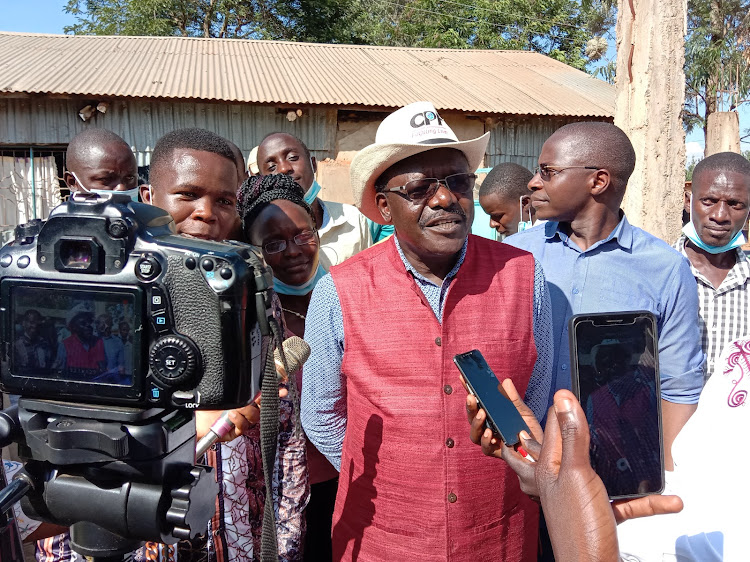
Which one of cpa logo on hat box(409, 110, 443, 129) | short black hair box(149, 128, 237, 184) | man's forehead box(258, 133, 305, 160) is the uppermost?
man's forehead box(258, 133, 305, 160)

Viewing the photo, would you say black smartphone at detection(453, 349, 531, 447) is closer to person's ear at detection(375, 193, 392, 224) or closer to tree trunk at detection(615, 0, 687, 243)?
person's ear at detection(375, 193, 392, 224)

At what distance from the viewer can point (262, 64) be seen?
1029cm

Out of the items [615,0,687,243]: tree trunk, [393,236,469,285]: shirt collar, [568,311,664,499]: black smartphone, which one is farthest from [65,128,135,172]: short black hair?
[615,0,687,243]: tree trunk

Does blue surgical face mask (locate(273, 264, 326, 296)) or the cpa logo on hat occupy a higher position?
the cpa logo on hat

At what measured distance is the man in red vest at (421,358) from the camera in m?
1.67

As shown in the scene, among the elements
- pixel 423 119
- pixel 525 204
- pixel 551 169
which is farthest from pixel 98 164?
pixel 525 204

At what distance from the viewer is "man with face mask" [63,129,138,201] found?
314 cm

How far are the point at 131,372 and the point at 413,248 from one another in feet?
3.24

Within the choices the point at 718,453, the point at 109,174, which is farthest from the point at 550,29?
the point at 718,453

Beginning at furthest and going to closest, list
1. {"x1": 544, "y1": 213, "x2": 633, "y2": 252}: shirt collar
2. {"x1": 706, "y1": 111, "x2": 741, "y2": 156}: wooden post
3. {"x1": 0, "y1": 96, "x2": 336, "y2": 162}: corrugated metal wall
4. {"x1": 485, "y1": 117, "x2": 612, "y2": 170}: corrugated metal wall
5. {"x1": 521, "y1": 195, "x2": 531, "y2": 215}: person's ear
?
{"x1": 485, "y1": 117, "x2": 612, "y2": 170}: corrugated metal wall
{"x1": 0, "y1": 96, "x2": 336, "y2": 162}: corrugated metal wall
{"x1": 706, "y1": 111, "x2": 741, "y2": 156}: wooden post
{"x1": 521, "y1": 195, "x2": 531, "y2": 215}: person's ear
{"x1": 544, "y1": 213, "x2": 633, "y2": 252}: shirt collar

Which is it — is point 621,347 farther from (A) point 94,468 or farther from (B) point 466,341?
(A) point 94,468

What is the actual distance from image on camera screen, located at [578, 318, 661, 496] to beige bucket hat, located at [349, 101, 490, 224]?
685 millimetres

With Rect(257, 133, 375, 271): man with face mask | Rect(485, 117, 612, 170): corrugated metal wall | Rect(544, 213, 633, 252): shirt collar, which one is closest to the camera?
Rect(544, 213, 633, 252): shirt collar

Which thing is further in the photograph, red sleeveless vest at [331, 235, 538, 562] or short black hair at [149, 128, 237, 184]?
short black hair at [149, 128, 237, 184]
